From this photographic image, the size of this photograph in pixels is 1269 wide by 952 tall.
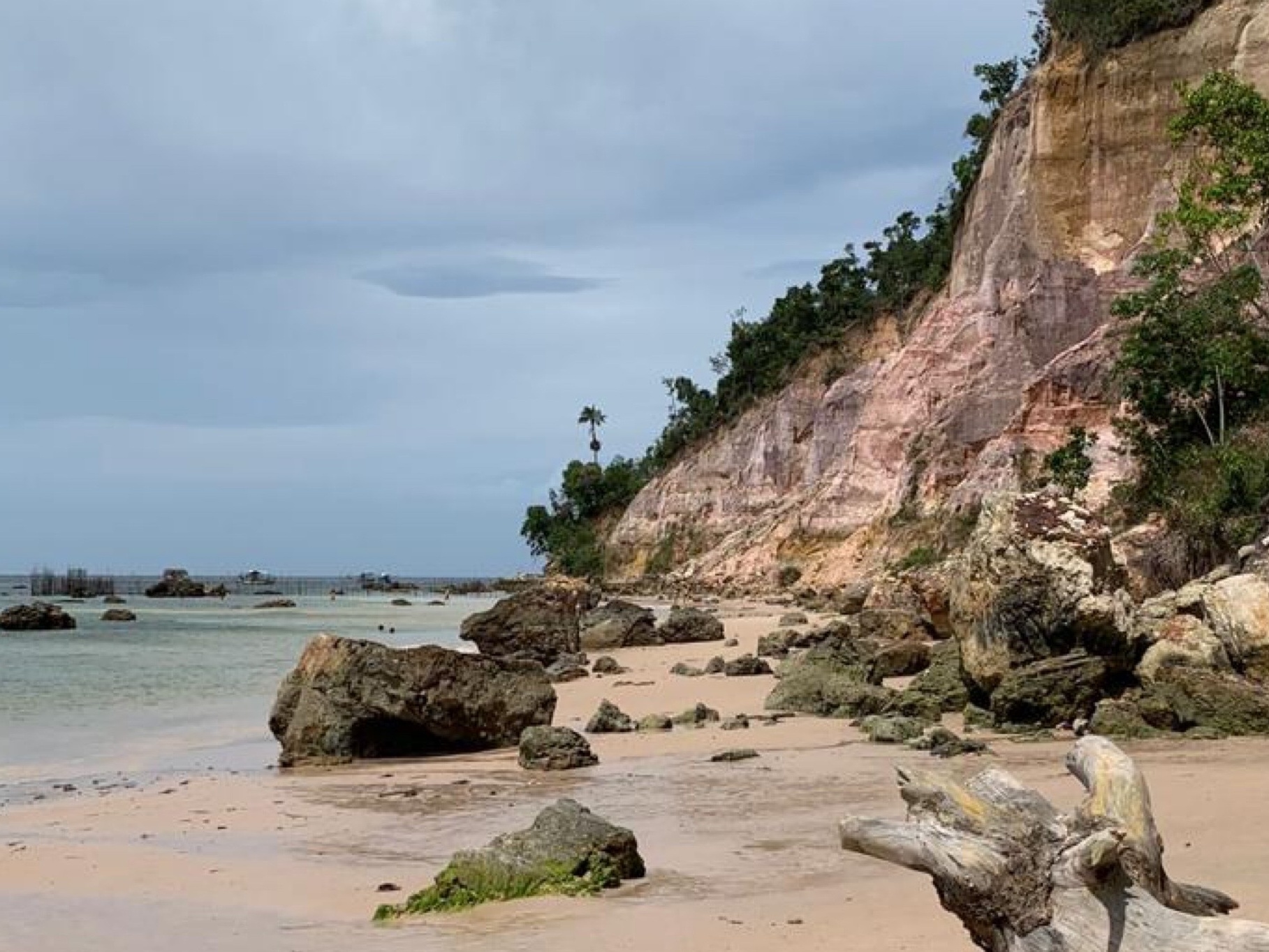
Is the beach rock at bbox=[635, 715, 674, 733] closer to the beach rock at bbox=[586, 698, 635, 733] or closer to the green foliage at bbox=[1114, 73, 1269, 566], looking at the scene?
the beach rock at bbox=[586, 698, 635, 733]

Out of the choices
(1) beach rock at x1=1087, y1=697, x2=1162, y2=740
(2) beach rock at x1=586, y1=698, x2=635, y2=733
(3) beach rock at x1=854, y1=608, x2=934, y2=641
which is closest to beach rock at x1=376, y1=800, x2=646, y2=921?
(1) beach rock at x1=1087, y1=697, x2=1162, y2=740

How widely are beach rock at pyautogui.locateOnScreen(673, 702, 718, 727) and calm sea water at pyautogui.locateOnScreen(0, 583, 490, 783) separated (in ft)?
13.4

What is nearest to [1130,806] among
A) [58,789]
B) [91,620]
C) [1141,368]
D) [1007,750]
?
[1007,750]

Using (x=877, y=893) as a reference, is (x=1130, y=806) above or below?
above

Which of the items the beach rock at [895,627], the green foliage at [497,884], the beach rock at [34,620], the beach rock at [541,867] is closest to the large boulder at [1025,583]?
the beach rock at [895,627]

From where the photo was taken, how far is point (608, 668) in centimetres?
2103

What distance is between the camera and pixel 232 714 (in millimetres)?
17781

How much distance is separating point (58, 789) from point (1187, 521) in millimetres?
16942

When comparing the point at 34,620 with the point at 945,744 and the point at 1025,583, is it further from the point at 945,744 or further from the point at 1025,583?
the point at 945,744

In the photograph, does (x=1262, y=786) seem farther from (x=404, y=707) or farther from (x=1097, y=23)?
(x=1097, y=23)

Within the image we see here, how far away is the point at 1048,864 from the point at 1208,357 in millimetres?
21422

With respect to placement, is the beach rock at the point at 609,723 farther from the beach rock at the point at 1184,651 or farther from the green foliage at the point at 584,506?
the green foliage at the point at 584,506

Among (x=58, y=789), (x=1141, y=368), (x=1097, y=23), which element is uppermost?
(x=1097, y=23)

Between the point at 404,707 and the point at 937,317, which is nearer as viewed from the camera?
the point at 404,707
